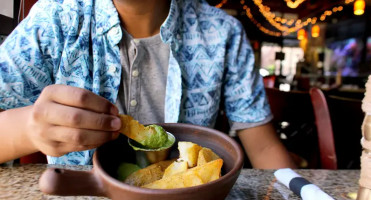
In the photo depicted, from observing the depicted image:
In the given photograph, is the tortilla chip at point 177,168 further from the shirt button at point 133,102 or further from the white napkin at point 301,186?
the shirt button at point 133,102

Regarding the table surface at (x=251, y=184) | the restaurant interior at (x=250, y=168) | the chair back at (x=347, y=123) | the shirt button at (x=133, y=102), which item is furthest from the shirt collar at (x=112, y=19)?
the chair back at (x=347, y=123)

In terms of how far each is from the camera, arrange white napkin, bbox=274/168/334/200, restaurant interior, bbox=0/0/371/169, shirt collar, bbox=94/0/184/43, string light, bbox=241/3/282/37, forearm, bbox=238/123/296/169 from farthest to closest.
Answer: string light, bbox=241/3/282/37, restaurant interior, bbox=0/0/371/169, forearm, bbox=238/123/296/169, shirt collar, bbox=94/0/184/43, white napkin, bbox=274/168/334/200

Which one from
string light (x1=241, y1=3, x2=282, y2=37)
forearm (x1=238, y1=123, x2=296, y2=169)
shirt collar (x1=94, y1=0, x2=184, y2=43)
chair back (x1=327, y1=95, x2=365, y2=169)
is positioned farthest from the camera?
string light (x1=241, y1=3, x2=282, y2=37)

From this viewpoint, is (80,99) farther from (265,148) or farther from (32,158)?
(32,158)

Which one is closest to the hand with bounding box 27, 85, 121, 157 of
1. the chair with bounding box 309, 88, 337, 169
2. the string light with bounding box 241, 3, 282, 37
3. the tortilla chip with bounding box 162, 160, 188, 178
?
the tortilla chip with bounding box 162, 160, 188, 178

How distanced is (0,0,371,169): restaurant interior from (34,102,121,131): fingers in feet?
2.15

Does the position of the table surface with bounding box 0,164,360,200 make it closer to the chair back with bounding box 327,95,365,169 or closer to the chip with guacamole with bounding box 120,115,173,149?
the chip with guacamole with bounding box 120,115,173,149

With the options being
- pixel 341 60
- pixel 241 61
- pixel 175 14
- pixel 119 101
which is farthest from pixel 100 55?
→ pixel 341 60

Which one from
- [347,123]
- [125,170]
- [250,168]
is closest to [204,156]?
[125,170]

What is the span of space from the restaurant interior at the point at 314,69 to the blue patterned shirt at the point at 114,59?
206 mm

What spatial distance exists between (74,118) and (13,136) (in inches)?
12.0

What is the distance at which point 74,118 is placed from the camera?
20.7 inches

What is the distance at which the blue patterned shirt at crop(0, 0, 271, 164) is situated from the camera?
0.92 metres

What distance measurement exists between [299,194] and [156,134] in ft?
1.30
